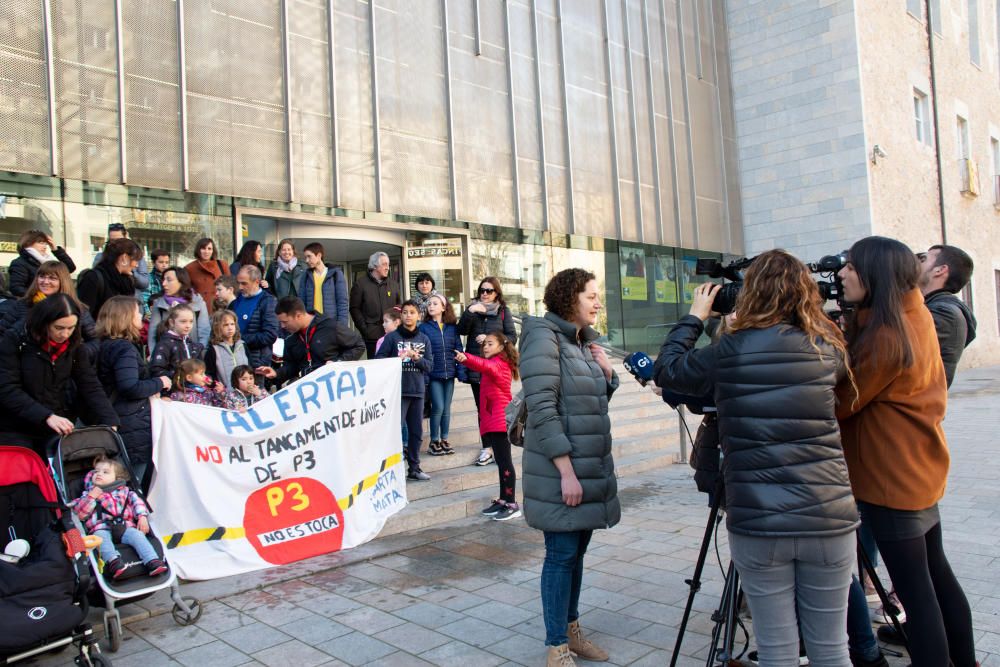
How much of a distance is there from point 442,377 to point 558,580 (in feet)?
15.4

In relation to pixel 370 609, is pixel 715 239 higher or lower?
higher

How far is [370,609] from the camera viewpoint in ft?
15.1

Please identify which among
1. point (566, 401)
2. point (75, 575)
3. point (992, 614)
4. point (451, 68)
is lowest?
point (992, 614)

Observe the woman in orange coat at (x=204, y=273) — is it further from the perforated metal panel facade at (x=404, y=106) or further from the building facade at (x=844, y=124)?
the building facade at (x=844, y=124)

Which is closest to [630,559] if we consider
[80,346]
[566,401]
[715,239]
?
[566,401]

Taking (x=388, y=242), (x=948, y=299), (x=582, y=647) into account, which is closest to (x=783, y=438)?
(x=582, y=647)

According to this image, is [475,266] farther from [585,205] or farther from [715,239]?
[715,239]

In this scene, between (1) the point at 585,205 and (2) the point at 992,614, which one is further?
(1) the point at 585,205

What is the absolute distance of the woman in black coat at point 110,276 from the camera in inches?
278

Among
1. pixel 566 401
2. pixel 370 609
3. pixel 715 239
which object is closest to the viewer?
pixel 566 401

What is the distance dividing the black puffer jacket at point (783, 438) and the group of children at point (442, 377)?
3786 millimetres

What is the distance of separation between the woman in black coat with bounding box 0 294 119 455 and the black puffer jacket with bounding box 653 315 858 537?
3.98m

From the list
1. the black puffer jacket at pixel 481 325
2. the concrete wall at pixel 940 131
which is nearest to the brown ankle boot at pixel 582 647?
the black puffer jacket at pixel 481 325

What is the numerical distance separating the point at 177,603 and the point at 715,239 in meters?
17.8
